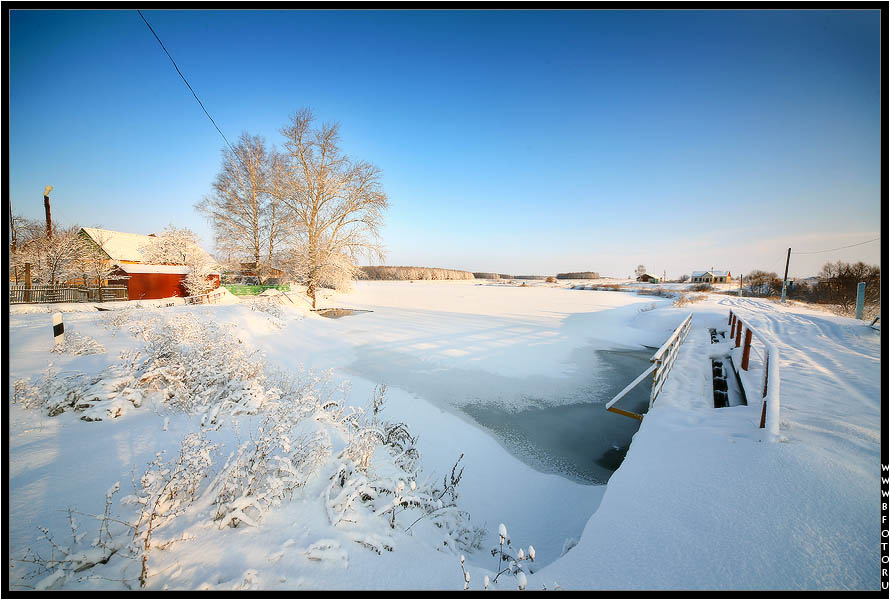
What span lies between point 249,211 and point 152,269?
7.04 m

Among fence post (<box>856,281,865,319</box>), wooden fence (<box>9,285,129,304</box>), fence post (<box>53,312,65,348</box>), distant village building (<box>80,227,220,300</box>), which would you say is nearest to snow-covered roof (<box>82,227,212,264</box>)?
distant village building (<box>80,227,220,300</box>)

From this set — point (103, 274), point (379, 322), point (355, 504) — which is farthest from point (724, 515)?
point (103, 274)

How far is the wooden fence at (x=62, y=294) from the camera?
1312 centimetres

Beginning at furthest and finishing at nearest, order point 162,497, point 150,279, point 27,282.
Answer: point 150,279 < point 27,282 < point 162,497

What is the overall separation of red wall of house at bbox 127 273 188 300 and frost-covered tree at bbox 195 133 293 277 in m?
3.52

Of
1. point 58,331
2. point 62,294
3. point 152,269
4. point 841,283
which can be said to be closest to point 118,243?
point 152,269

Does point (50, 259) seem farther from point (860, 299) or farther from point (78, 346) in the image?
point (860, 299)

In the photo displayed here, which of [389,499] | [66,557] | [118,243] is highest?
A: [118,243]

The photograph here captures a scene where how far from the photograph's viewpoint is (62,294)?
1445cm

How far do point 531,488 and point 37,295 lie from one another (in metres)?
22.7

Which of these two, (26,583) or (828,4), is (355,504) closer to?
(26,583)

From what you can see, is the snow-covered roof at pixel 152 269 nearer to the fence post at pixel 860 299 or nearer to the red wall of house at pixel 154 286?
the red wall of house at pixel 154 286

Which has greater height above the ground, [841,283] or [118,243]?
[118,243]

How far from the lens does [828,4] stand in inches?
96.1
